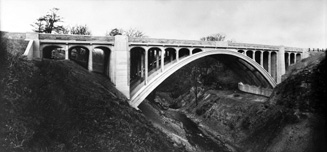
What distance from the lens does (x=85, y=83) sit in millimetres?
13719

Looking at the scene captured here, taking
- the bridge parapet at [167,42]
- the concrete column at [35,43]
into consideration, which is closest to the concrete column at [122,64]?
the bridge parapet at [167,42]

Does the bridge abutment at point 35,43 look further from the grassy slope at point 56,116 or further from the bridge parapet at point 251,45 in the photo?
the bridge parapet at point 251,45

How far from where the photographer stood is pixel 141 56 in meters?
21.6

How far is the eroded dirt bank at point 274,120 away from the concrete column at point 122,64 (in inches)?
231

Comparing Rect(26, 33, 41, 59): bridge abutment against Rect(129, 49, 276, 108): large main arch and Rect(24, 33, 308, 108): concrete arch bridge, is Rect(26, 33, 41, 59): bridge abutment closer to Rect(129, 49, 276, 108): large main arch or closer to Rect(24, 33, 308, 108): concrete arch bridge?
Rect(24, 33, 308, 108): concrete arch bridge

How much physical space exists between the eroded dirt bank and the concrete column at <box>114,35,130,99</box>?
586 cm

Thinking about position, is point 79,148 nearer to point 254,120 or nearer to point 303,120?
point 303,120

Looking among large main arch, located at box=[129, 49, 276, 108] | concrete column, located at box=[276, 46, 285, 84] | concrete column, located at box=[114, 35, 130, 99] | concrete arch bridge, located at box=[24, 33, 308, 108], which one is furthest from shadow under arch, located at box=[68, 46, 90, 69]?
concrete column, located at box=[276, 46, 285, 84]

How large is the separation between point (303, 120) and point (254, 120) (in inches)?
226

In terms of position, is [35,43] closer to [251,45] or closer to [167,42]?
[167,42]

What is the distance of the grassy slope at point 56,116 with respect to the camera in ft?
23.2

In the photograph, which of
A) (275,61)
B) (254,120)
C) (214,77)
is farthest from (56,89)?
(214,77)

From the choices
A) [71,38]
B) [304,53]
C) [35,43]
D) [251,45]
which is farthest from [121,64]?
[304,53]

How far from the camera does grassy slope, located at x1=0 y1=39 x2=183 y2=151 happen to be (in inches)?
279
